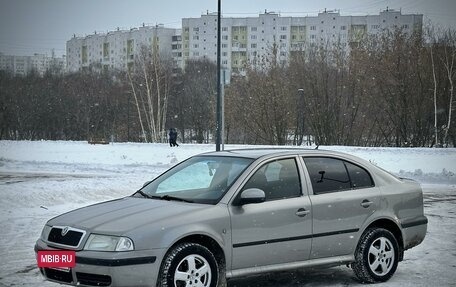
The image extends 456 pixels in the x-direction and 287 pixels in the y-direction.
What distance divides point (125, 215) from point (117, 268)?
2.14 ft

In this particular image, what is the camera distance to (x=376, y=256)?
22.6 feet

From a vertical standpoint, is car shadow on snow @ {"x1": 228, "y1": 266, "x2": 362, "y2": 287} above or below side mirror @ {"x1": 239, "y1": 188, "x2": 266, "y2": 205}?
below

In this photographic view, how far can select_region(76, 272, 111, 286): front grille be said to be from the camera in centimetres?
522

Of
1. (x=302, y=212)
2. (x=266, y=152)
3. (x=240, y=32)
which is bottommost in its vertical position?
(x=302, y=212)

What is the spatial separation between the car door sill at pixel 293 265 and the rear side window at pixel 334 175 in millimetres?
746

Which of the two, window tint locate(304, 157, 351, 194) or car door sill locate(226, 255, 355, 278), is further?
window tint locate(304, 157, 351, 194)

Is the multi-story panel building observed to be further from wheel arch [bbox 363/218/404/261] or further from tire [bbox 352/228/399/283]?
tire [bbox 352/228/399/283]

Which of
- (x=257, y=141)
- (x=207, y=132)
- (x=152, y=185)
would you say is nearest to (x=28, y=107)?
(x=207, y=132)

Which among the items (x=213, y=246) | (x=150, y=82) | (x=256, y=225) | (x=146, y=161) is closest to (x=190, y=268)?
(x=213, y=246)

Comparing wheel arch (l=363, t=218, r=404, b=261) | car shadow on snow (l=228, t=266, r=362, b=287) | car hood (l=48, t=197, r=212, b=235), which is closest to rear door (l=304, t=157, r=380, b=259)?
wheel arch (l=363, t=218, r=404, b=261)

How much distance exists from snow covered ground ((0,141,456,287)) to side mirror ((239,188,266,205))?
53.4 inches

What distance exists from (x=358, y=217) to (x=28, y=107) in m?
65.6

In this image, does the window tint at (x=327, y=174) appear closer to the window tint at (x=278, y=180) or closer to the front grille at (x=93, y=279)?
the window tint at (x=278, y=180)

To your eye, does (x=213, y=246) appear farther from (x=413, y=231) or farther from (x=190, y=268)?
(x=413, y=231)
